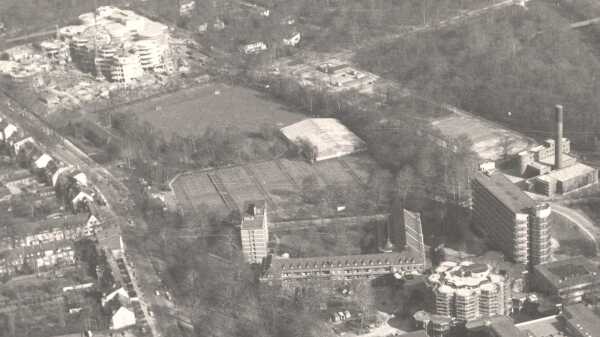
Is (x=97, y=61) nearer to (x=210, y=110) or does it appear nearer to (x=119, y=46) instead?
(x=119, y=46)

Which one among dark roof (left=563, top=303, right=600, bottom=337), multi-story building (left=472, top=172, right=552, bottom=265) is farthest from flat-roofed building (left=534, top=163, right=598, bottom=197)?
dark roof (left=563, top=303, right=600, bottom=337)

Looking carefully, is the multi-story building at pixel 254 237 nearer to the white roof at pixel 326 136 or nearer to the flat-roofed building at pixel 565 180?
the white roof at pixel 326 136

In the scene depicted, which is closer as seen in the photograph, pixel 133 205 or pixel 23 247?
pixel 23 247

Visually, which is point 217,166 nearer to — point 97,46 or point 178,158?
point 178,158

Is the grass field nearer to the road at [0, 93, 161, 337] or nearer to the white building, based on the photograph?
the road at [0, 93, 161, 337]

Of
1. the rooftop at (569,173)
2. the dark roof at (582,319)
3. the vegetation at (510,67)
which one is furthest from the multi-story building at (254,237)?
the vegetation at (510,67)

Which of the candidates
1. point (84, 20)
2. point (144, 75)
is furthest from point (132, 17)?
point (144, 75)

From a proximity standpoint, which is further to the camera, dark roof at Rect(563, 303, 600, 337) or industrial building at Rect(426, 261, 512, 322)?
industrial building at Rect(426, 261, 512, 322)
